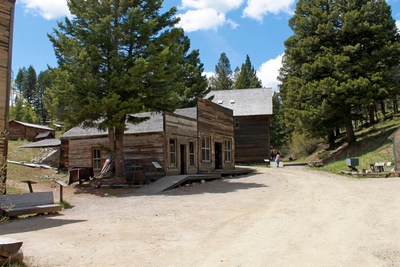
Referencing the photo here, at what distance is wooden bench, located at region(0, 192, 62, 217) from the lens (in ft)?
33.4

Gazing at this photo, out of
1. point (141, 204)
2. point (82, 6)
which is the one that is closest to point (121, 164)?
point (141, 204)

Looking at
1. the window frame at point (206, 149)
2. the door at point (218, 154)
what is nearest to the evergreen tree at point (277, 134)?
the door at point (218, 154)

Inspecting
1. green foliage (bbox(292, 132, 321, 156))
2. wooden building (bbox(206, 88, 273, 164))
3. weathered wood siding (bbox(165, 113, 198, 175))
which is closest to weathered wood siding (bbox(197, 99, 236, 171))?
weathered wood siding (bbox(165, 113, 198, 175))

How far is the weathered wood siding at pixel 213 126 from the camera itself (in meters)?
24.5

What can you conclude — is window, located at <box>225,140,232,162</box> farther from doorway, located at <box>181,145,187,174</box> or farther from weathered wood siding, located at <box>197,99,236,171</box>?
doorway, located at <box>181,145,187,174</box>

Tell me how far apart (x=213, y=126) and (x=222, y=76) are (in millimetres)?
62200

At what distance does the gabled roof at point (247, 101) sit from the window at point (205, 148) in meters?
17.9

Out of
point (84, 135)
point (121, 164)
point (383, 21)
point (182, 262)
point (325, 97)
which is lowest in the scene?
point (182, 262)

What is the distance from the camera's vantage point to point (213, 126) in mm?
26469

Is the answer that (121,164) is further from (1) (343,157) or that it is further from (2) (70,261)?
(1) (343,157)

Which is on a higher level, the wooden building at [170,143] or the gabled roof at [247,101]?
the gabled roof at [247,101]

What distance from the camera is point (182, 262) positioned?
5.91 metres

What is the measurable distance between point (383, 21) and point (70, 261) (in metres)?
36.0

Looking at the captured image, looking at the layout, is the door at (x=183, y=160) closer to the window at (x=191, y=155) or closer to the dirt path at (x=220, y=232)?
the window at (x=191, y=155)
